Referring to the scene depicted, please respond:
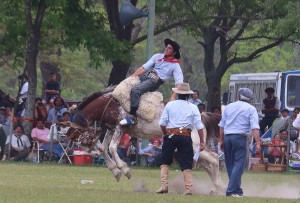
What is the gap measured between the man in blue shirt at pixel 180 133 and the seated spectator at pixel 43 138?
1289 centimetres

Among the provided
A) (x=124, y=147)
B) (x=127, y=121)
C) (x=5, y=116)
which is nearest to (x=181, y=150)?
(x=127, y=121)

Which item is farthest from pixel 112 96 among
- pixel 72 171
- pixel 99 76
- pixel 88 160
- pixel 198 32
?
pixel 99 76

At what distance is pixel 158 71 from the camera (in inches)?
810

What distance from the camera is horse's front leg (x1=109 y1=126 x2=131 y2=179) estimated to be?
20219 mm

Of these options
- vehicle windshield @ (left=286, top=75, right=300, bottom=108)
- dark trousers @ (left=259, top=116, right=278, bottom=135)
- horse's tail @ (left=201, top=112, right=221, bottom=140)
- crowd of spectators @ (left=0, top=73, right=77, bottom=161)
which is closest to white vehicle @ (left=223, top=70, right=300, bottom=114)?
vehicle windshield @ (left=286, top=75, right=300, bottom=108)

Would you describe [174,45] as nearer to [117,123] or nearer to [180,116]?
[117,123]

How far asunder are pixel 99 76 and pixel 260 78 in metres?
31.0

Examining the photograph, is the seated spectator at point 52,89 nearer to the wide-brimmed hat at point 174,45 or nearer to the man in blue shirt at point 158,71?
the man in blue shirt at point 158,71

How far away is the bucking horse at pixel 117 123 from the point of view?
2034 cm

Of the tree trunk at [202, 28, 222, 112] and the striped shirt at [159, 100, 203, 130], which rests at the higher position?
the tree trunk at [202, 28, 222, 112]

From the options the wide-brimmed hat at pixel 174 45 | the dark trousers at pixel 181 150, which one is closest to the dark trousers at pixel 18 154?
the wide-brimmed hat at pixel 174 45

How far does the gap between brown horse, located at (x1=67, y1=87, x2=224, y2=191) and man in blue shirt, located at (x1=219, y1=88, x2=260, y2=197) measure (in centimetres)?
284

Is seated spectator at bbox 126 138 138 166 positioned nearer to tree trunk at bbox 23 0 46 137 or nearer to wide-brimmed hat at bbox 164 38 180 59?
tree trunk at bbox 23 0 46 137

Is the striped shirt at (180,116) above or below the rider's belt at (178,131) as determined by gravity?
above
